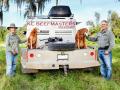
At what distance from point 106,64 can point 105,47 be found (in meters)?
0.46

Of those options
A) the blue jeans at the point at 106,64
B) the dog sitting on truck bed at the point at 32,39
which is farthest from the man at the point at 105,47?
the dog sitting on truck bed at the point at 32,39

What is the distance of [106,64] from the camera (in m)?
12.2

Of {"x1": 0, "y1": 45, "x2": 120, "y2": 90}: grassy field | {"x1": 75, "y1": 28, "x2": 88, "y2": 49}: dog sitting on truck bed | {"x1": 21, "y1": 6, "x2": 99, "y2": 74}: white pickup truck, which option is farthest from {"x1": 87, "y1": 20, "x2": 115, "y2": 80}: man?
{"x1": 75, "y1": 28, "x2": 88, "y2": 49}: dog sitting on truck bed

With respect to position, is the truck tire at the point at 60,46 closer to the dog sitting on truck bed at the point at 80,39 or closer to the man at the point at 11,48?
the dog sitting on truck bed at the point at 80,39

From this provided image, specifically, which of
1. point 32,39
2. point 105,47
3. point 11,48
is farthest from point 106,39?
point 11,48

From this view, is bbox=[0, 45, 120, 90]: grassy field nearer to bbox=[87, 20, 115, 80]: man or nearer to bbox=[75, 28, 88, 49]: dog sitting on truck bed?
bbox=[87, 20, 115, 80]: man

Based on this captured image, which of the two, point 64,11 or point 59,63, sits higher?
point 64,11

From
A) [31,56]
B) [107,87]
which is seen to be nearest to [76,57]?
[31,56]

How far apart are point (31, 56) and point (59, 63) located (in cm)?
77

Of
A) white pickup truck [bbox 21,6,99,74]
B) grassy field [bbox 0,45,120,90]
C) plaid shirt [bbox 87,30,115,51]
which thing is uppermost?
plaid shirt [bbox 87,30,115,51]

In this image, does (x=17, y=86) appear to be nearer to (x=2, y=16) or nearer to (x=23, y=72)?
(x=23, y=72)

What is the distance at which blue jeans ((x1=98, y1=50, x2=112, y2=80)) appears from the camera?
1211 centimetres

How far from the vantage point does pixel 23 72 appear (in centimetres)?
1268

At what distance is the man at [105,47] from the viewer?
1200 cm
